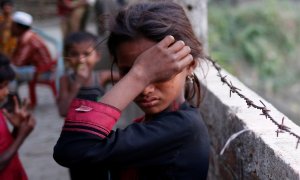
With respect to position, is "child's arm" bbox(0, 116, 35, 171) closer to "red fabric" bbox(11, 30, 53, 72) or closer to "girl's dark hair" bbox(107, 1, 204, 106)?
"girl's dark hair" bbox(107, 1, 204, 106)

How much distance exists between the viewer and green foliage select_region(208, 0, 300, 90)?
1688 cm

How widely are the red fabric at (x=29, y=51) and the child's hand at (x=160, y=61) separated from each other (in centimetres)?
449

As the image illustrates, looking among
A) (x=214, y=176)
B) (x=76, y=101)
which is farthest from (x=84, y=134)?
(x=214, y=176)

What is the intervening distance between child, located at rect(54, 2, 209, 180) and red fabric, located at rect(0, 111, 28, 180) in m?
1.04

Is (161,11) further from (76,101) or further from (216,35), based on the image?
(216,35)

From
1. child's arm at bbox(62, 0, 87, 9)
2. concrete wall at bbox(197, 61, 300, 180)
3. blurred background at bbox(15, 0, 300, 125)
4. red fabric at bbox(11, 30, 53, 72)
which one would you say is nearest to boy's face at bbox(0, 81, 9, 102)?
concrete wall at bbox(197, 61, 300, 180)

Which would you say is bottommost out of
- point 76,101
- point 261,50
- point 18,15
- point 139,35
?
point 76,101

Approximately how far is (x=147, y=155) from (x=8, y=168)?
125 cm

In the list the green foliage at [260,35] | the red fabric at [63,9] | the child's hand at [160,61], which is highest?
the green foliage at [260,35]


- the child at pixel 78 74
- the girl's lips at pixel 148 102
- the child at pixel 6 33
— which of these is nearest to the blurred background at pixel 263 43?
the child at pixel 6 33

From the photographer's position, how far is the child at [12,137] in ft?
8.08

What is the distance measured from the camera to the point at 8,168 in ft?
8.21

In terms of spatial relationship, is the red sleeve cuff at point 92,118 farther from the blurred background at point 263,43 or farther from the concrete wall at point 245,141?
the blurred background at point 263,43

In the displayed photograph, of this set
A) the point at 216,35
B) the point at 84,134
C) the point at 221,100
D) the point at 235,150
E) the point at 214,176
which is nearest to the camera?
the point at 84,134
